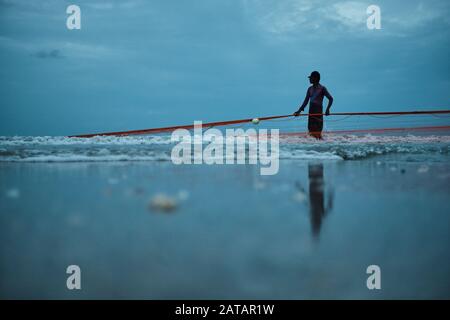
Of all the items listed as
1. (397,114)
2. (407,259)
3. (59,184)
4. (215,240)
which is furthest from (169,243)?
(397,114)

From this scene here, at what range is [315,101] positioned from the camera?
7422mm

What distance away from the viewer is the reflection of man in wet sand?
4.52 ft

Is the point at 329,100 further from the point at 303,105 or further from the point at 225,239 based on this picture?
the point at 225,239

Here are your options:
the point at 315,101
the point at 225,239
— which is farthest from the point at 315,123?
the point at 225,239

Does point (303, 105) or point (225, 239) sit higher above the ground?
point (303, 105)

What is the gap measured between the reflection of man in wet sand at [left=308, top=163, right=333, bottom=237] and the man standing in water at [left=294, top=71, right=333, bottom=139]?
5.06 m

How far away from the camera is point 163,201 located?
5.78 ft

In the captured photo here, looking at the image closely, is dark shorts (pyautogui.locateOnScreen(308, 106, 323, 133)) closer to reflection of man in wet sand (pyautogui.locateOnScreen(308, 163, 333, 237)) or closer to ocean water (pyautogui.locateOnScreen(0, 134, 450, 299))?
reflection of man in wet sand (pyautogui.locateOnScreen(308, 163, 333, 237))

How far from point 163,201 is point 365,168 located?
214cm

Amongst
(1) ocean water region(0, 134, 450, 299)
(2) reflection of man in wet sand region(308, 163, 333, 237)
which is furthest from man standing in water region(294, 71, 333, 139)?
(1) ocean water region(0, 134, 450, 299)

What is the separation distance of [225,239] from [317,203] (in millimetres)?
695
